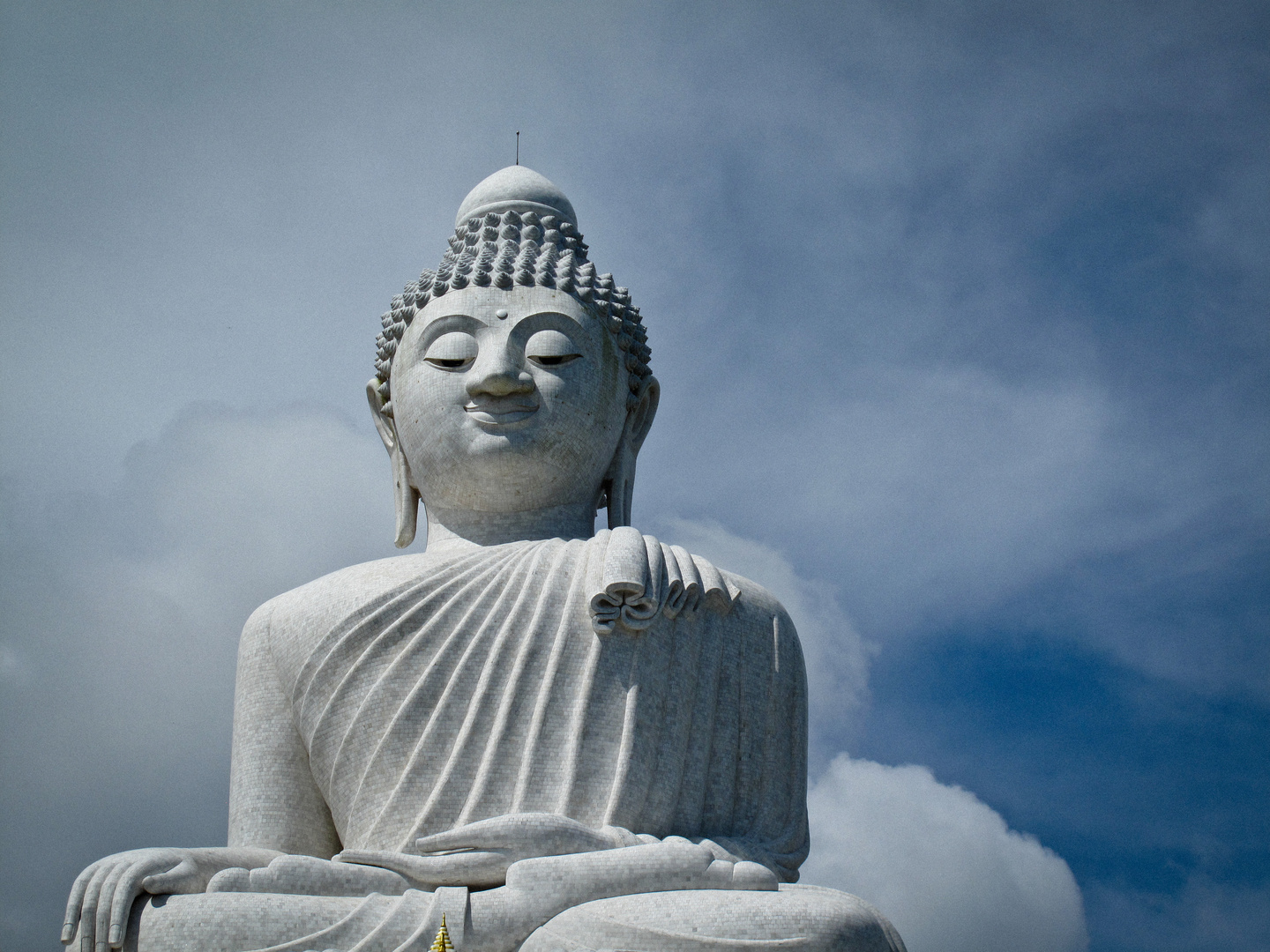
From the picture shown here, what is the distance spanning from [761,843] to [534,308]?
368 cm

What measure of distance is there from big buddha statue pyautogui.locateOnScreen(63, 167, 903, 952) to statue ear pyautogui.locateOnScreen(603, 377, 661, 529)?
2 centimetres

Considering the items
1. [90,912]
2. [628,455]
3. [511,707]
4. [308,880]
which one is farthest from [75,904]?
[628,455]

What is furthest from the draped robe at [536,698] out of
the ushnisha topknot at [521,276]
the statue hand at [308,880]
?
the ushnisha topknot at [521,276]

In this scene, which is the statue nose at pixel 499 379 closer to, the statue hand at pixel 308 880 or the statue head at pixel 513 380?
the statue head at pixel 513 380

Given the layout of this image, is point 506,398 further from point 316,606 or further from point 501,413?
point 316,606

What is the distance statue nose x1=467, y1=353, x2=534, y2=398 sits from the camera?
927cm

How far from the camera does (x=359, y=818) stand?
8.12m

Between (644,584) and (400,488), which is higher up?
(400,488)

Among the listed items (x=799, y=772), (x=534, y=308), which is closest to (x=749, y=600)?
(x=799, y=772)

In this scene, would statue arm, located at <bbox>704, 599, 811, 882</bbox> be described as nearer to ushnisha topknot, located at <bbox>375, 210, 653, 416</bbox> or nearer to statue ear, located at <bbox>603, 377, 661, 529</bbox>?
Answer: statue ear, located at <bbox>603, 377, 661, 529</bbox>

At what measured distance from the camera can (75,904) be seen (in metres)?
7.10

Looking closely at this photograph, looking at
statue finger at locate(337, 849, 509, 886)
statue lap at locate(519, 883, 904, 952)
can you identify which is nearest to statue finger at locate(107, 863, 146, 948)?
statue finger at locate(337, 849, 509, 886)

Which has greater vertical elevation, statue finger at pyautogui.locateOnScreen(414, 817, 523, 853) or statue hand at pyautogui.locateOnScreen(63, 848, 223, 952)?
statue finger at pyautogui.locateOnScreen(414, 817, 523, 853)

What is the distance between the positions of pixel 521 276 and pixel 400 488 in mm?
1748
